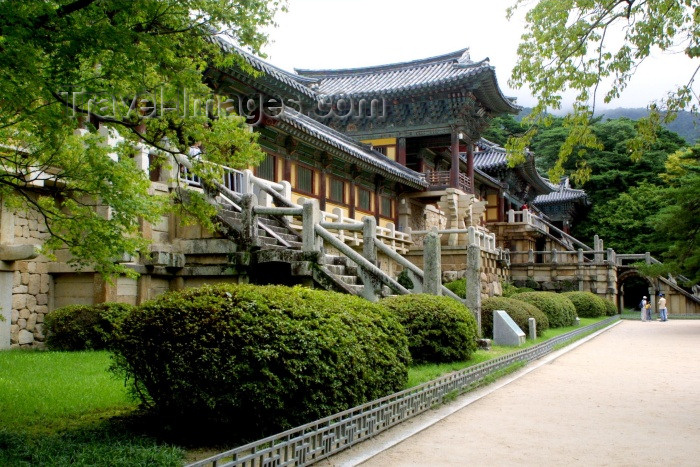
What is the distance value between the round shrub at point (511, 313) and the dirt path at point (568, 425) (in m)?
5.04

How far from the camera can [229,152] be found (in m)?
8.02

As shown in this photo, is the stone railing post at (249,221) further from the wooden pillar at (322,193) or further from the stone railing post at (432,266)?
the wooden pillar at (322,193)

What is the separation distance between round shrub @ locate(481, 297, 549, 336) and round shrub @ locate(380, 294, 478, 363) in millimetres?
6486

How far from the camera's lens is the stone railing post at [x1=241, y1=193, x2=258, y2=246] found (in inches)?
557

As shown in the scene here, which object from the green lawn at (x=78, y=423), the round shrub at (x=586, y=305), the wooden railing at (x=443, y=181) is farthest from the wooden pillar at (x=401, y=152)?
the green lawn at (x=78, y=423)

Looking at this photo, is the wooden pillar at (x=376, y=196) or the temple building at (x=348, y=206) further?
the wooden pillar at (x=376, y=196)

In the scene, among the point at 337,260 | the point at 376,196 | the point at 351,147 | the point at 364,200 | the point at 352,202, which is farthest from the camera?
the point at 376,196

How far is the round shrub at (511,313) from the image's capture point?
63.3ft

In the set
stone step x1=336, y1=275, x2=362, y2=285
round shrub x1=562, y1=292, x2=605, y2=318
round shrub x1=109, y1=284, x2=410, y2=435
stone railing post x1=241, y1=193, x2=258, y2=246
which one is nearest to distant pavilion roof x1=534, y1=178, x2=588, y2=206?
round shrub x1=562, y1=292, x2=605, y2=318

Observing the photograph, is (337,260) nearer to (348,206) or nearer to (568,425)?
(568,425)

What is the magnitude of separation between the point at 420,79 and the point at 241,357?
1279 inches

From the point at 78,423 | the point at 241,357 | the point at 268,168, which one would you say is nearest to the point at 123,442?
the point at 78,423

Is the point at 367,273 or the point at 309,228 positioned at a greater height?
the point at 309,228

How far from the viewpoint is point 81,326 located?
1259cm
